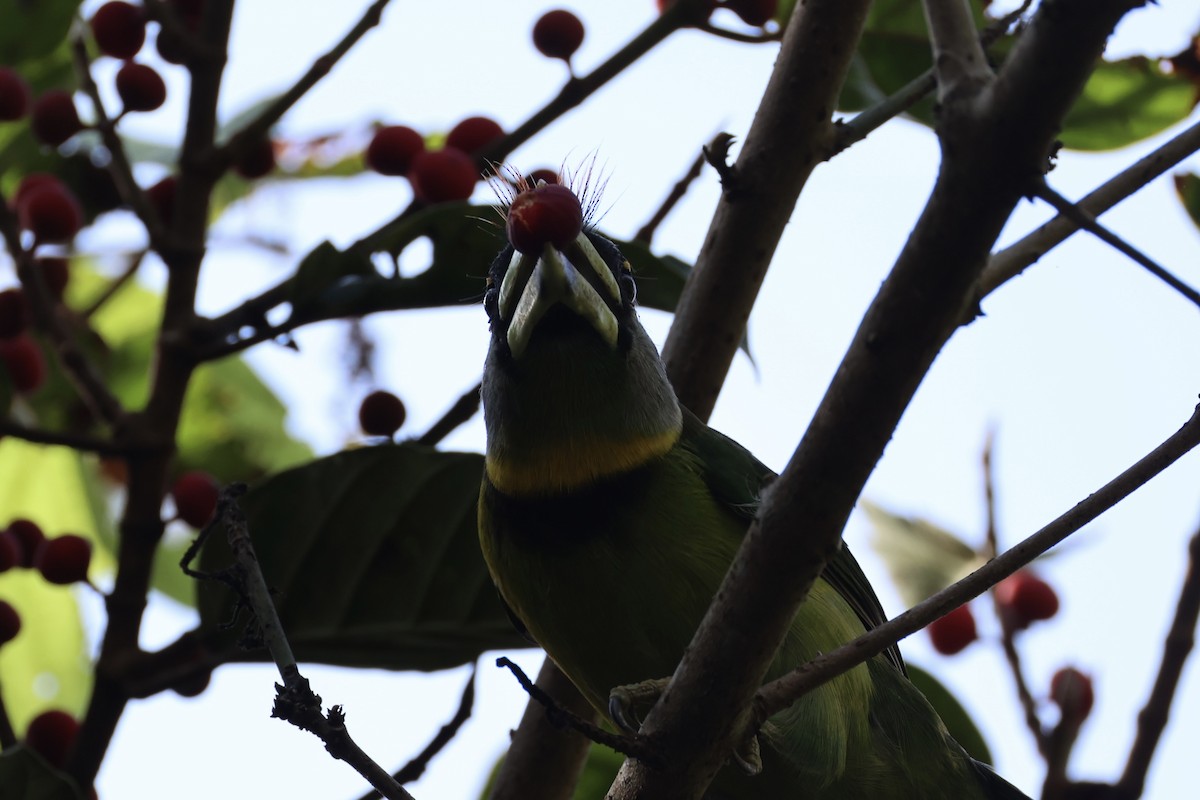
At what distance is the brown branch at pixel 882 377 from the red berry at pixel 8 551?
173cm

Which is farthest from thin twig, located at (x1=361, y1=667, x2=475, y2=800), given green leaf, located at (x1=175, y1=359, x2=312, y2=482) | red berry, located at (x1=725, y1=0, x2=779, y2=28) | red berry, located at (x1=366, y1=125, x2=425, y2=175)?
green leaf, located at (x1=175, y1=359, x2=312, y2=482)

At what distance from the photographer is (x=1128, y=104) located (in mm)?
3643

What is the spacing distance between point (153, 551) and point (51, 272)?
1162 mm

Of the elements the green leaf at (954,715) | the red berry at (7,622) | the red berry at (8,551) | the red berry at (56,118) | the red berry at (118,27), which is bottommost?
the red berry at (7,622)

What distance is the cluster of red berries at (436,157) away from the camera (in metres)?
2.99

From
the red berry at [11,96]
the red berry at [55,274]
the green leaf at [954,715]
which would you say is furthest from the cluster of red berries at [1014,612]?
the red berry at [11,96]

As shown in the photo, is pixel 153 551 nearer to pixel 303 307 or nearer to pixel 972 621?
pixel 303 307

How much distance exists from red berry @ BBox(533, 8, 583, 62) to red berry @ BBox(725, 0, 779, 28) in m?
0.39

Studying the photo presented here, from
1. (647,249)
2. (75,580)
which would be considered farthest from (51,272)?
(647,249)

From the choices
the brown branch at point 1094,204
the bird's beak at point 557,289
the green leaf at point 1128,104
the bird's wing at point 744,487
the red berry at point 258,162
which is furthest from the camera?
the green leaf at point 1128,104

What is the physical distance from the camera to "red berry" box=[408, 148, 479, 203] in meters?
2.99

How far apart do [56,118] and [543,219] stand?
59.5 inches

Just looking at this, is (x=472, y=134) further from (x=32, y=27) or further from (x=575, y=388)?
(x=32, y=27)

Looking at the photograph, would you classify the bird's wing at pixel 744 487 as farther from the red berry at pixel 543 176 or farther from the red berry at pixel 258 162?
the red berry at pixel 258 162
